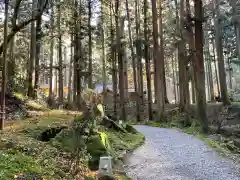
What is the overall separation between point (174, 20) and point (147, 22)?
2.12 meters

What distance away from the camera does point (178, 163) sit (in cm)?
839

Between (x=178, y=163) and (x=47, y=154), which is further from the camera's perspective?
(x=178, y=163)

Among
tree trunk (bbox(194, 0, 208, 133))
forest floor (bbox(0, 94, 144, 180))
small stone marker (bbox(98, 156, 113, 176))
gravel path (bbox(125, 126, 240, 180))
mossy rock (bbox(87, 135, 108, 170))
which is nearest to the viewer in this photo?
forest floor (bbox(0, 94, 144, 180))

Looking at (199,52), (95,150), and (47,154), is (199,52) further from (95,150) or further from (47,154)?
(47,154)

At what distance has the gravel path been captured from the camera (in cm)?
737

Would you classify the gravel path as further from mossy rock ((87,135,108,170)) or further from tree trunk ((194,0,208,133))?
tree trunk ((194,0,208,133))

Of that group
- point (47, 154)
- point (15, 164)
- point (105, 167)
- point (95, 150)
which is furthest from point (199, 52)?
point (15, 164)

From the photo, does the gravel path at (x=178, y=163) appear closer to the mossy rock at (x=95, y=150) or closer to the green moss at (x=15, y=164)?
the mossy rock at (x=95, y=150)

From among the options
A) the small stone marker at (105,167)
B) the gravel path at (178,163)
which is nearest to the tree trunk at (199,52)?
the gravel path at (178,163)

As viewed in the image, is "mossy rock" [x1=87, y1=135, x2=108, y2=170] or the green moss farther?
"mossy rock" [x1=87, y1=135, x2=108, y2=170]

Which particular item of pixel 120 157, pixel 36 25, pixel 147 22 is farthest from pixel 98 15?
pixel 120 157

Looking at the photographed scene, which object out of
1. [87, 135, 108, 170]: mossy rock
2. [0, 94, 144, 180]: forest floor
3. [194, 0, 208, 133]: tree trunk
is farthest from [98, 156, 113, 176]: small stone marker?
[194, 0, 208, 133]: tree trunk

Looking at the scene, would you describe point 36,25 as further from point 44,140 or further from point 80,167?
point 80,167

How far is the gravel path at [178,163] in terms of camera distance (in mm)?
7367
